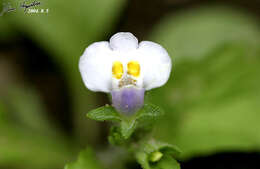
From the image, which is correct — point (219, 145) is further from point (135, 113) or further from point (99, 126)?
point (99, 126)

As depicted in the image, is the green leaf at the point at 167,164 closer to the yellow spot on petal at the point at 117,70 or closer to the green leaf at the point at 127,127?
the green leaf at the point at 127,127

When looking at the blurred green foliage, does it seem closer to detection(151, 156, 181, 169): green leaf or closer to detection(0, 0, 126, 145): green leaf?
detection(0, 0, 126, 145): green leaf

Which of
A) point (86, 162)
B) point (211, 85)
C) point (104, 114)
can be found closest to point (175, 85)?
point (211, 85)

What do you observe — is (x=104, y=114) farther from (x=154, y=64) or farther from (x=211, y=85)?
(x=211, y=85)

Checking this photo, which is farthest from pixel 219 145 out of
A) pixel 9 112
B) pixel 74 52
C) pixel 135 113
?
pixel 9 112

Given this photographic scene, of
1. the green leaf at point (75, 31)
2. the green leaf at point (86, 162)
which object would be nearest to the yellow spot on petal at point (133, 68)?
the green leaf at point (86, 162)
